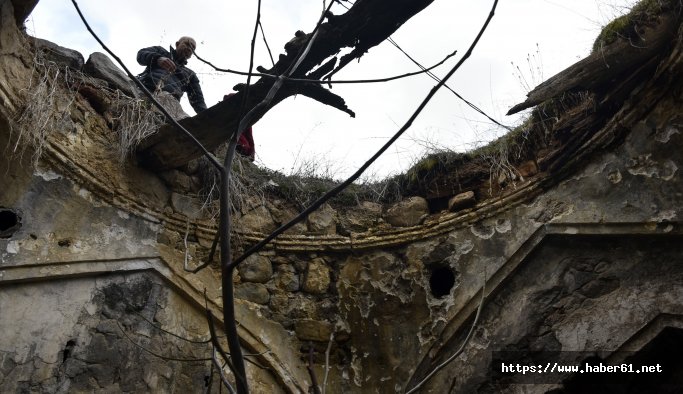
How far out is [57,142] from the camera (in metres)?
3.82

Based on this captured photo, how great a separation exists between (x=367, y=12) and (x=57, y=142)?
203 centimetres

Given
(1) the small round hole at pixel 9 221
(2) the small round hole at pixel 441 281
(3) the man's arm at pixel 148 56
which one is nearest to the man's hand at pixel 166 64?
(3) the man's arm at pixel 148 56

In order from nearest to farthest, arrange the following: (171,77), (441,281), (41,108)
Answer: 1. (41,108)
2. (441,281)
3. (171,77)

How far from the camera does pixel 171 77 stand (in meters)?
5.50

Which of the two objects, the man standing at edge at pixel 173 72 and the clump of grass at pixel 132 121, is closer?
the clump of grass at pixel 132 121

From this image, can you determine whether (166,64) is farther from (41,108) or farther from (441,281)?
(441,281)

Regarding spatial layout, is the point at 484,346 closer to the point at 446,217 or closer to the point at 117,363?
the point at 446,217

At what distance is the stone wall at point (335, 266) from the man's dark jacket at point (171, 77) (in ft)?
3.03

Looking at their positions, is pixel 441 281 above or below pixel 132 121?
below

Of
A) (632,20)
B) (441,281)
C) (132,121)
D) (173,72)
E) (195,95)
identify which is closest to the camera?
(632,20)

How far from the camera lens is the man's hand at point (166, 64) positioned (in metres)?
5.36

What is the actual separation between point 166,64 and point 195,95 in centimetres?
50

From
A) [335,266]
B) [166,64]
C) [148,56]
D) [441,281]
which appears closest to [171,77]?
[166,64]

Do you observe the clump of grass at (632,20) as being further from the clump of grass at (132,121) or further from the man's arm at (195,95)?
the man's arm at (195,95)
